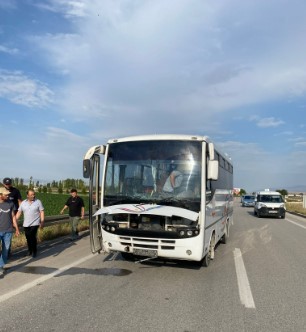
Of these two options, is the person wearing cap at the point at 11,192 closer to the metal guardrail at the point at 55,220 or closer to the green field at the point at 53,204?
the metal guardrail at the point at 55,220

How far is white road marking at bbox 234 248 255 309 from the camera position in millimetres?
5801

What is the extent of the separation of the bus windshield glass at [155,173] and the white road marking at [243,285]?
5.21 ft

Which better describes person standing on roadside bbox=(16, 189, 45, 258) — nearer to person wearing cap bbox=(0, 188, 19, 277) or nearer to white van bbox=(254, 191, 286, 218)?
person wearing cap bbox=(0, 188, 19, 277)

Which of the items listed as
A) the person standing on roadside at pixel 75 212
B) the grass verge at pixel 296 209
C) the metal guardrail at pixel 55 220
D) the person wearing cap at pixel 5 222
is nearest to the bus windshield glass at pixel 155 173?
the person wearing cap at pixel 5 222

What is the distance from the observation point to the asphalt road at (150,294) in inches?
190

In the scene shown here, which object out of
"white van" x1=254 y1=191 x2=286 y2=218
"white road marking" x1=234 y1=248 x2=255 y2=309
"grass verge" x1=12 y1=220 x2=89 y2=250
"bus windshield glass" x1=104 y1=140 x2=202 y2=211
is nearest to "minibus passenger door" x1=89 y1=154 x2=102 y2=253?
"bus windshield glass" x1=104 y1=140 x2=202 y2=211

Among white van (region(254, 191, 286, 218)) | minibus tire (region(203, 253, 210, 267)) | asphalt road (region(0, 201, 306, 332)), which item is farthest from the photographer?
white van (region(254, 191, 286, 218))

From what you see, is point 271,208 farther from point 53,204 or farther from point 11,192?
point 11,192

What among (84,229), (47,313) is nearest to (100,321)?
(47,313)

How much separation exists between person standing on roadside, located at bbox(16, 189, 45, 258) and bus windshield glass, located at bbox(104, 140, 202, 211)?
2.38 m

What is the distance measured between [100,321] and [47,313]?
790mm

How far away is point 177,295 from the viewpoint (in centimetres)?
609

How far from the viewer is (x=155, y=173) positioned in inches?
301

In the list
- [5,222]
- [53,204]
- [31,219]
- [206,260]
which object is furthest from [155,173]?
[53,204]
